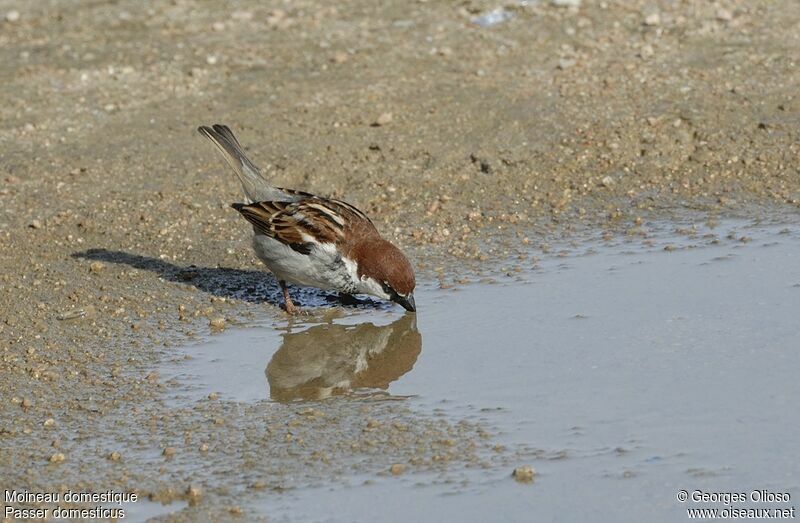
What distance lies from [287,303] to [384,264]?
802 mm

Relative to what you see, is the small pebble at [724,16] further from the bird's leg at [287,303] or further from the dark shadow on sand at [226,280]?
the bird's leg at [287,303]

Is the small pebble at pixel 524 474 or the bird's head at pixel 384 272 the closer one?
the small pebble at pixel 524 474

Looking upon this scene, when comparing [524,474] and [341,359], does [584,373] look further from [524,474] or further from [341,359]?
[341,359]

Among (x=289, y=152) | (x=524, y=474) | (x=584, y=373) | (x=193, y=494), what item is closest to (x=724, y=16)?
(x=289, y=152)

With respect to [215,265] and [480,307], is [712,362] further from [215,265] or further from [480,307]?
[215,265]

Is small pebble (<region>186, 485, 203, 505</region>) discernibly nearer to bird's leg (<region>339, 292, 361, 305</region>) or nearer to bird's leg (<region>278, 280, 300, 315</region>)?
bird's leg (<region>278, 280, 300, 315</region>)

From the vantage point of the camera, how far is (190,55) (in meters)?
11.4

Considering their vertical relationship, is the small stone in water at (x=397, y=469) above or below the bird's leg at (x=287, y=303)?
above

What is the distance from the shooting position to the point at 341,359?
270 inches

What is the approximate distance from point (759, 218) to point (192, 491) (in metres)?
4.73

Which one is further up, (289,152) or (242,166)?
(242,166)

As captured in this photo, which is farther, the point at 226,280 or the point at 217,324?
the point at 226,280

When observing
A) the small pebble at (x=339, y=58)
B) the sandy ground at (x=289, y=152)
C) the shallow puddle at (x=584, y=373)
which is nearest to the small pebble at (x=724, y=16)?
the sandy ground at (x=289, y=152)

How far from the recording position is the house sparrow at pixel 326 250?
23.4 ft
